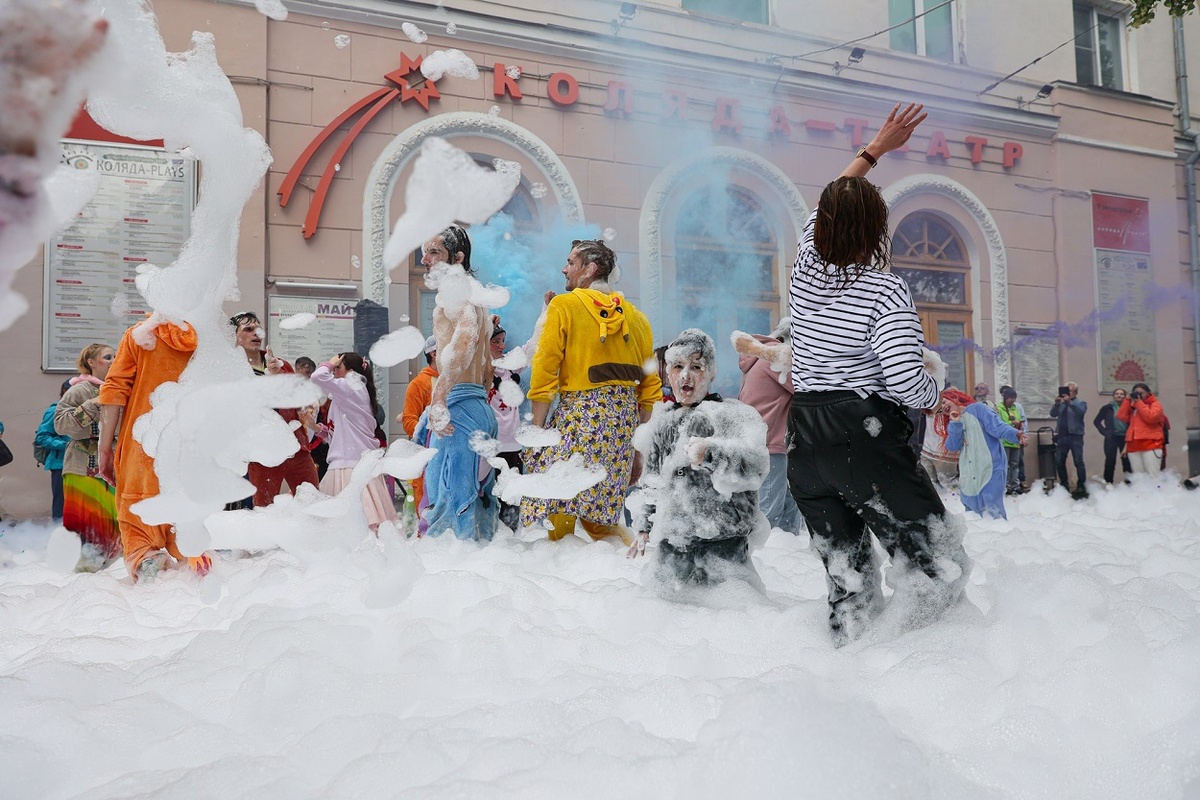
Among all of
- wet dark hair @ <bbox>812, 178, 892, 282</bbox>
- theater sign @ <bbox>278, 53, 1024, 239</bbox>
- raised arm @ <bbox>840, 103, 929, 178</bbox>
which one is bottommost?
wet dark hair @ <bbox>812, 178, 892, 282</bbox>

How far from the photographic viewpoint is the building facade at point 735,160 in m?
8.52

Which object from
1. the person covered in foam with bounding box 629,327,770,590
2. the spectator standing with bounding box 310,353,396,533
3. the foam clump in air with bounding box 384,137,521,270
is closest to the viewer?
the foam clump in air with bounding box 384,137,521,270

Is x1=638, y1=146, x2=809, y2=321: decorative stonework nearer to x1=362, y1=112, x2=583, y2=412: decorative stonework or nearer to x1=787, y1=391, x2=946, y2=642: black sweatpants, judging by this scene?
x1=362, y1=112, x2=583, y2=412: decorative stonework

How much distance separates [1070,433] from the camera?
1113cm

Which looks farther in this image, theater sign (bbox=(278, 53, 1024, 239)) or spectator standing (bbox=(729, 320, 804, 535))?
theater sign (bbox=(278, 53, 1024, 239))

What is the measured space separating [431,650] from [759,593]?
1.20 m

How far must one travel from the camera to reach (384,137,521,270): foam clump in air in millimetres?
2363

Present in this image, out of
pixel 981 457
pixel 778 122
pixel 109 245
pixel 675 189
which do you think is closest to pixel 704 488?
pixel 981 457

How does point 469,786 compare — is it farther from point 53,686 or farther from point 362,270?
point 362,270

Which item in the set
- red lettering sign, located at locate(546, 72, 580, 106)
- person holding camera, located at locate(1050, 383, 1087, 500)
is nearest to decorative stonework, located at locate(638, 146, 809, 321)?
red lettering sign, located at locate(546, 72, 580, 106)

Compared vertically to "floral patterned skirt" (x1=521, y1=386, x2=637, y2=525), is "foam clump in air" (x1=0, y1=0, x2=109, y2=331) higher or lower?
higher

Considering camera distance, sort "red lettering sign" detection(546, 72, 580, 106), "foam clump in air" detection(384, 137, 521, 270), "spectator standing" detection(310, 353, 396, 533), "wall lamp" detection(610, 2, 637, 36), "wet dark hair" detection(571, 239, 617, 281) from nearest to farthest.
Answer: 1. "foam clump in air" detection(384, 137, 521, 270)
2. "wet dark hair" detection(571, 239, 617, 281)
3. "spectator standing" detection(310, 353, 396, 533)
4. "red lettering sign" detection(546, 72, 580, 106)
5. "wall lamp" detection(610, 2, 637, 36)

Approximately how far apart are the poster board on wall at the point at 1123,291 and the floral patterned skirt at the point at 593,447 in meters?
10.4

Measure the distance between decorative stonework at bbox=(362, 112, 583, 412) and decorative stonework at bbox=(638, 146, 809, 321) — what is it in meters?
0.84
